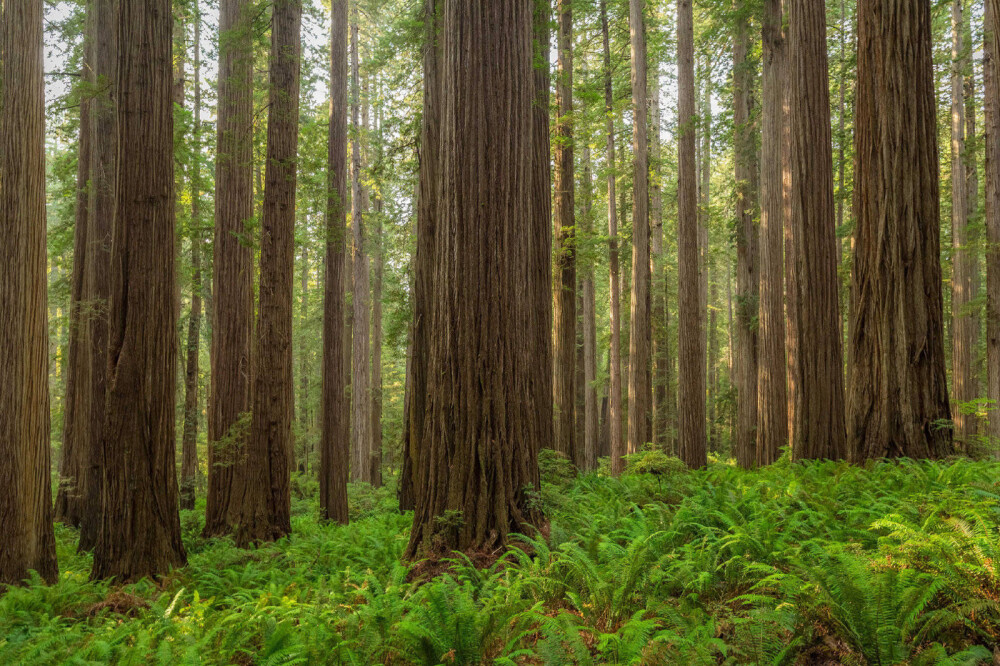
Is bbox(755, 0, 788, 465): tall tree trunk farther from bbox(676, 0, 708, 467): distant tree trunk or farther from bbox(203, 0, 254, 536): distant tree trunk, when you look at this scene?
bbox(203, 0, 254, 536): distant tree trunk

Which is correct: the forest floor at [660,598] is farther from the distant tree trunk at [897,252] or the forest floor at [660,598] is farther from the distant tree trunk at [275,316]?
the distant tree trunk at [275,316]

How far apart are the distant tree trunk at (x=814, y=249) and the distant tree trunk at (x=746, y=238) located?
6.74m

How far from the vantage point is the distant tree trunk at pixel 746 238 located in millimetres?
15609

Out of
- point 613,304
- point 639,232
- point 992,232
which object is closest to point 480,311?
point 639,232

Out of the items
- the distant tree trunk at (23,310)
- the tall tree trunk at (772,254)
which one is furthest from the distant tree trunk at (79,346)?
the tall tree trunk at (772,254)

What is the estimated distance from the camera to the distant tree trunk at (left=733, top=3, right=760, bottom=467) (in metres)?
15.6

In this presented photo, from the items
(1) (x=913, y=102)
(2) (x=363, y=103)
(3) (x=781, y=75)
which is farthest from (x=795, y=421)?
(2) (x=363, y=103)

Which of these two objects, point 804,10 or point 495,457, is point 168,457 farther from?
point 804,10

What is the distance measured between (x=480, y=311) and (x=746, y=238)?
1341 centimetres

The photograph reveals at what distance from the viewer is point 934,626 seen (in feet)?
8.47

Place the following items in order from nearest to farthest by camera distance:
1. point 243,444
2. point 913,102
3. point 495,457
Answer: point 495,457 < point 913,102 < point 243,444

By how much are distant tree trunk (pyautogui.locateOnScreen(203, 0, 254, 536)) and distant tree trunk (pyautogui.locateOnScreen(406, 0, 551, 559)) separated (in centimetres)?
578

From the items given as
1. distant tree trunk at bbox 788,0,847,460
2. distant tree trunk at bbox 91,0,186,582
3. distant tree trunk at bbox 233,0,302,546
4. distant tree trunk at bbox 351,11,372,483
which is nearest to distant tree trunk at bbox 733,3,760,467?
distant tree trunk at bbox 788,0,847,460

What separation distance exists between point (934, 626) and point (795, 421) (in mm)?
6667
